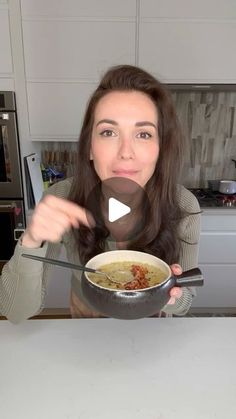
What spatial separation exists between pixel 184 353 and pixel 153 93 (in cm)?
64

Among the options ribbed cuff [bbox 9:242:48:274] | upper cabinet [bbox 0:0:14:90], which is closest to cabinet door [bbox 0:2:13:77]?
upper cabinet [bbox 0:0:14:90]

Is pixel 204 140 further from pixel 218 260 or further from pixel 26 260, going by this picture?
pixel 26 260

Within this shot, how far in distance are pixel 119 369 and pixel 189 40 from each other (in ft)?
6.27

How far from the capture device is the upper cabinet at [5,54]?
1908mm

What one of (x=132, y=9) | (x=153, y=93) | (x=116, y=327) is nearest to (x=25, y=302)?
(x=116, y=327)

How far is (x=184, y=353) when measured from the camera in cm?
68

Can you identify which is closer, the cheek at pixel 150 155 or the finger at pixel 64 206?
the finger at pixel 64 206

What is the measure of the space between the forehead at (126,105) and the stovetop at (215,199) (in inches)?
50.9

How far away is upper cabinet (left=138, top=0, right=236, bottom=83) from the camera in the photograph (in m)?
1.93

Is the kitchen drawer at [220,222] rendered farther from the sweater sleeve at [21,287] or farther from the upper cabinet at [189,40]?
the sweater sleeve at [21,287]

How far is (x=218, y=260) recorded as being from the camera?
2.10m

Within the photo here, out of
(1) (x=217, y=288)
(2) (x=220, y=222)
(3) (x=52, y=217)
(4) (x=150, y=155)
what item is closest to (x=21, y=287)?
(3) (x=52, y=217)

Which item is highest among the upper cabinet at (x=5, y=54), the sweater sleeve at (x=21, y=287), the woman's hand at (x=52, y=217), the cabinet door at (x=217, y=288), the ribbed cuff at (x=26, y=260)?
the upper cabinet at (x=5, y=54)

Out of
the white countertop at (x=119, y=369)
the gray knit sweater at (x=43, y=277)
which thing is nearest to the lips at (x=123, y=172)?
the gray knit sweater at (x=43, y=277)
